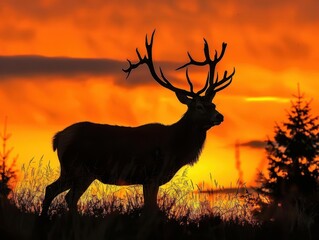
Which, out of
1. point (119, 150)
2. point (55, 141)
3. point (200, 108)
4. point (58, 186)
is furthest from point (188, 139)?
point (58, 186)

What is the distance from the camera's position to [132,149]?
14.5 meters

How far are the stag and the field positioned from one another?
280 centimetres

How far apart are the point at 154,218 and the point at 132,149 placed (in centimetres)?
650

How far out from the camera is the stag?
13930 mm

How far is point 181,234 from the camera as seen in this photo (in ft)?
28.3

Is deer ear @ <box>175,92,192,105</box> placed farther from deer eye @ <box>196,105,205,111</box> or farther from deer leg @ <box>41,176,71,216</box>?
deer leg @ <box>41,176,71,216</box>

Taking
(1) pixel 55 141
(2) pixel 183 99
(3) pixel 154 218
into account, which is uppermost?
(2) pixel 183 99

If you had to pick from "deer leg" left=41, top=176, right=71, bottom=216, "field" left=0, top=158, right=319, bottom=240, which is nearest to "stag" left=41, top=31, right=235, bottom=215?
"deer leg" left=41, top=176, right=71, bottom=216

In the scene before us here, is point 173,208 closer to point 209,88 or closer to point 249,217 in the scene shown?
point 249,217

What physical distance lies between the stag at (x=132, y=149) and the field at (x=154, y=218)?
110 inches

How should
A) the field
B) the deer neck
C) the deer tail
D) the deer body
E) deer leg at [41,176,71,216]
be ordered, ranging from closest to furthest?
the field
deer leg at [41,176,71,216]
the deer body
the deer tail
the deer neck

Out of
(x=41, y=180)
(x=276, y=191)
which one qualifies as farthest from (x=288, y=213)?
(x=276, y=191)

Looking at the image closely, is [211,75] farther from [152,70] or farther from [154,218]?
[154,218]

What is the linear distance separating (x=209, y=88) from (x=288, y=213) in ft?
25.0
